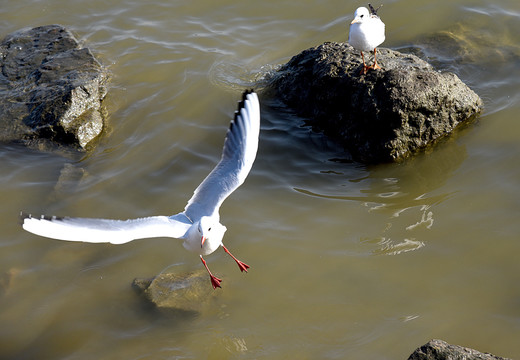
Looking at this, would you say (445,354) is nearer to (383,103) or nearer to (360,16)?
(383,103)

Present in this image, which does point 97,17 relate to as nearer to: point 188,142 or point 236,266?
point 188,142

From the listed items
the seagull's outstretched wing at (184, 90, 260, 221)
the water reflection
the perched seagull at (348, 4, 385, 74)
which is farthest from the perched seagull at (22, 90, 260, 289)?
the perched seagull at (348, 4, 385, 74)

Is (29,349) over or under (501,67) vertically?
under

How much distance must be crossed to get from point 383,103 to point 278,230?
1.90 meters

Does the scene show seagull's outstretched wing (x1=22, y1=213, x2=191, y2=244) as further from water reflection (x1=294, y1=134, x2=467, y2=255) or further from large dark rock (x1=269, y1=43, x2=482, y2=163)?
large dark rock (x1=269, y1=43, x2=482, y2=163)

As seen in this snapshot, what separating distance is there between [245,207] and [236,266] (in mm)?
835

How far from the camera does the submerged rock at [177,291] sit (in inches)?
218

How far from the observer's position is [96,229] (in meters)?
4.60

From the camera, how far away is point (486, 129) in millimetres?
7199

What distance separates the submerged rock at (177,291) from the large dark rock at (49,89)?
260cm

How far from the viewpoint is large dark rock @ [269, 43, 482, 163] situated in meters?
6.65

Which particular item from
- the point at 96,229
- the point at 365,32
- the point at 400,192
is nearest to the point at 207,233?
the point at 96,229

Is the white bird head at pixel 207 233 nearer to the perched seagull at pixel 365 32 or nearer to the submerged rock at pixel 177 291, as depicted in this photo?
the submerged rock at pixel 177 291

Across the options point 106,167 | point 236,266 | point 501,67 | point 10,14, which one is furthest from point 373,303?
point 10,14
